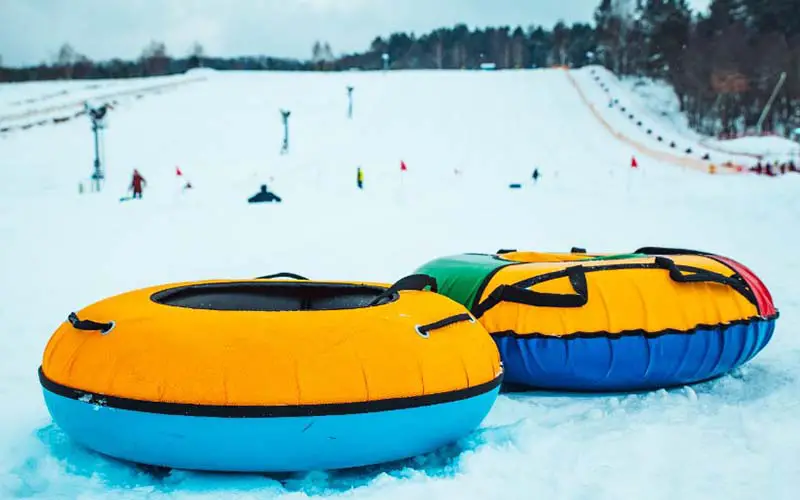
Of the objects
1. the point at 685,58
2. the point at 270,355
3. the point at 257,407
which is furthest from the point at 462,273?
the point at 685,58

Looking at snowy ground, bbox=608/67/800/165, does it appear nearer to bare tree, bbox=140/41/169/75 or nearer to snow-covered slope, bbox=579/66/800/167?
snow-covered slope, bbox=579/66/800/167

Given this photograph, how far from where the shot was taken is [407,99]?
4516 cm

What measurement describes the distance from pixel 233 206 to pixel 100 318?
12306 millimetres

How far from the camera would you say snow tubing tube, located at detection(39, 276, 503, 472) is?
3230mm

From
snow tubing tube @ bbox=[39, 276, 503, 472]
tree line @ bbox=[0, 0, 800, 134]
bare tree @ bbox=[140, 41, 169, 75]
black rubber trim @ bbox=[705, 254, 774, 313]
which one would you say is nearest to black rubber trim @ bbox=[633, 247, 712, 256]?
black rubber trim @ bbox=[705, 254, 774, 313]

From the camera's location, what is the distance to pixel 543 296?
4.52 m

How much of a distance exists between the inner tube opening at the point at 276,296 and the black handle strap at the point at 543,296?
2.06 ft

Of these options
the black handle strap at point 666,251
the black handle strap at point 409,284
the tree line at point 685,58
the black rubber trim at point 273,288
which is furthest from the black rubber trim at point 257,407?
the tree line at point 685,58

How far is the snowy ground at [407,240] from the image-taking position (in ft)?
11.1

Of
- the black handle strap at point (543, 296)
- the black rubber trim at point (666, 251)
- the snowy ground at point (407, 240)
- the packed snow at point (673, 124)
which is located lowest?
the snowy ground at point (407, 240)

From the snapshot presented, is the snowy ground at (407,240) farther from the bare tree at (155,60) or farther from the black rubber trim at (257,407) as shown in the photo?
the bare tree at (155,60)

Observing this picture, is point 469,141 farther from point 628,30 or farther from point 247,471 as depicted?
point 628,30

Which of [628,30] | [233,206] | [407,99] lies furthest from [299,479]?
[628,30]

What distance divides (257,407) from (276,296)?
1.79m
